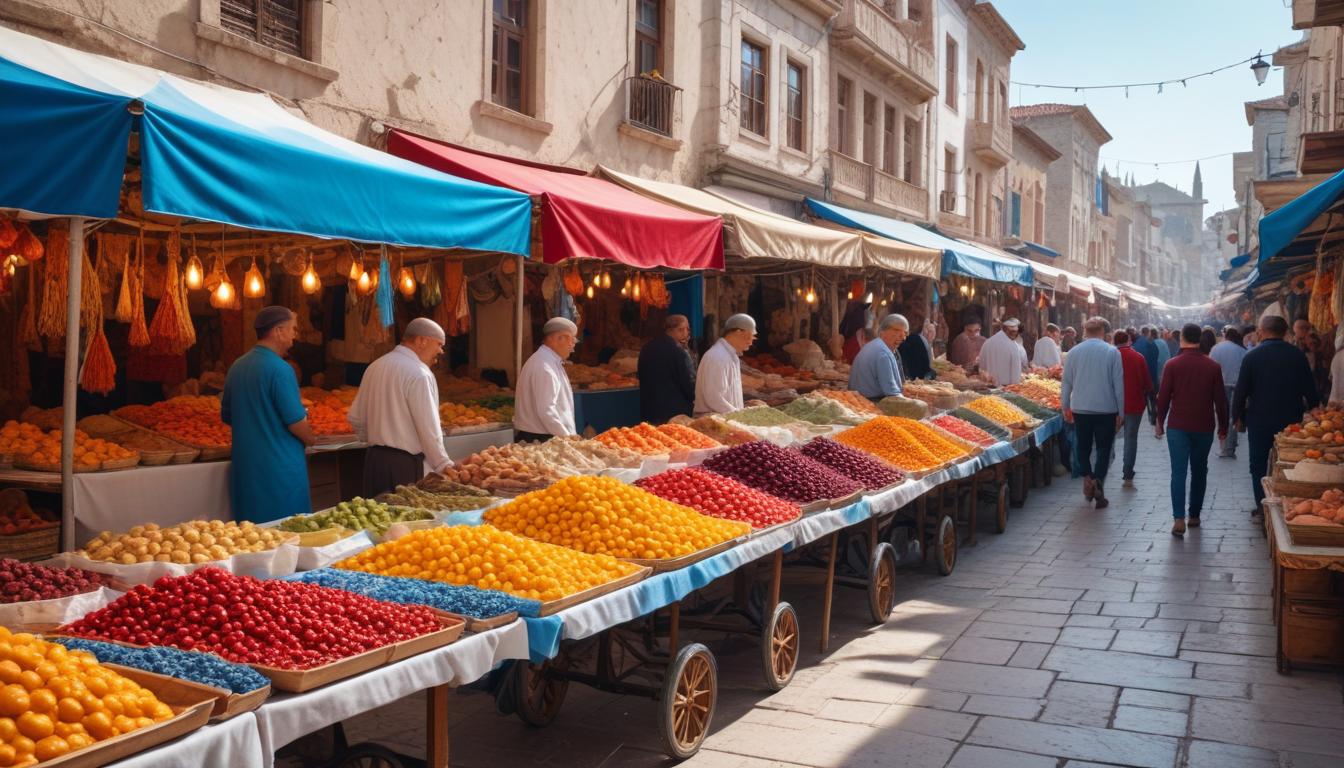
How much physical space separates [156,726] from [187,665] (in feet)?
1.32

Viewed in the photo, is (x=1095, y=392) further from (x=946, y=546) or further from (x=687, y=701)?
(x=687, y=701)

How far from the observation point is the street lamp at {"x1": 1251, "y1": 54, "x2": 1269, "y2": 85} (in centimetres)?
2314

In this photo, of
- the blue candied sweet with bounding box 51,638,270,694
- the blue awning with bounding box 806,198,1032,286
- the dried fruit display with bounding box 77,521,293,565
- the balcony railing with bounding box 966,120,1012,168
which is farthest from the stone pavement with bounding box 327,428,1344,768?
the balcony railing with bounding box 966,120,1012,168

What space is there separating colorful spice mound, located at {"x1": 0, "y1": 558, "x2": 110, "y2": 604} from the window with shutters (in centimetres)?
593

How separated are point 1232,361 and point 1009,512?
559 cm

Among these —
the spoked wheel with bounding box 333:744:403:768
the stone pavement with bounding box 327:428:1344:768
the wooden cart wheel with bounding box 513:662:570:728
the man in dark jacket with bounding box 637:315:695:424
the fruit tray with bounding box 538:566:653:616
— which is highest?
the man in dark jacket with bounding box 637:315:695:424

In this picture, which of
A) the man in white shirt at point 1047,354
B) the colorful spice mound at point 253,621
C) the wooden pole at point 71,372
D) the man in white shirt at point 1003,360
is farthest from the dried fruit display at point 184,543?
the man in white shirt at point 1047,354

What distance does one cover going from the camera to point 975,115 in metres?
31.0

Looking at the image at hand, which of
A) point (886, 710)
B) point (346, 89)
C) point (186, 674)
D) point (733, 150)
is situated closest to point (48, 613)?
point (186, 674)

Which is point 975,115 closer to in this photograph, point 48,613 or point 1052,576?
point 1052,576

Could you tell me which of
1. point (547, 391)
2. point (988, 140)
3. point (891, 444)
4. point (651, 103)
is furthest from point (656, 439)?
point (988, 140)

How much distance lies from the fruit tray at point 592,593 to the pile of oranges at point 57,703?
147 cm

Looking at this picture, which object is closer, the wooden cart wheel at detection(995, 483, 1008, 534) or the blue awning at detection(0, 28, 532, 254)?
the blue awning at detection(0, 28, 532, 254)

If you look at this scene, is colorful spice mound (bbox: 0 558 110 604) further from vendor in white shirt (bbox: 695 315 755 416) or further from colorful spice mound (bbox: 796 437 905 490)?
vendor in white shirt (bbox: 695 315 755 416)
